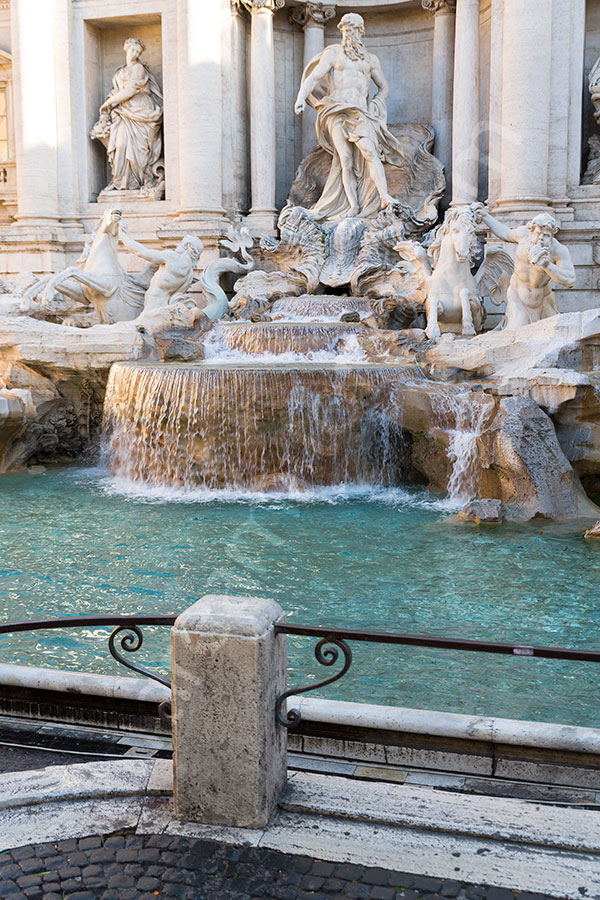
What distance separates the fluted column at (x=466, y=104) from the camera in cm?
1354

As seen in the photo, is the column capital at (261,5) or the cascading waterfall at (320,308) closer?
the cascading waterfall at (320,308)

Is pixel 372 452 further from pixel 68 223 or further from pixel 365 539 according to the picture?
pixel 68 223

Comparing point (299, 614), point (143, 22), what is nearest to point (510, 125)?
point (143, 22)

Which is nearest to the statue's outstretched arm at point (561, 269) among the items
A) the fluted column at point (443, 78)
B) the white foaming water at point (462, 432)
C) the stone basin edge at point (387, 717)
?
the white foaming water at point (462, 432)

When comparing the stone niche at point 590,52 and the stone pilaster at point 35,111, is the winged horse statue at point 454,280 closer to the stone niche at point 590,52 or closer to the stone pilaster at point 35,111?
the stone niche at point 590,52

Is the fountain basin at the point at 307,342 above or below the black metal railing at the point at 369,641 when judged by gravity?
above

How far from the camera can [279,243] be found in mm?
13891

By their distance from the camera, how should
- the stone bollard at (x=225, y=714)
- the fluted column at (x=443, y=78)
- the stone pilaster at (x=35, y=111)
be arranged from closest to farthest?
the stone bollard at (x=225, y=714), the fluted column at (x=443, y=78), the stone pilaster at (x=35, y=111)

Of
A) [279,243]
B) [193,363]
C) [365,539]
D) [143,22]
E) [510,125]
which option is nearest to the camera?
[365,539]

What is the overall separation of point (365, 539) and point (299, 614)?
1804mm

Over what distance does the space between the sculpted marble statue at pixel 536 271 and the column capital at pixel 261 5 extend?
19.8ft

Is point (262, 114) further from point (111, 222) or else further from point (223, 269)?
point (111, 222)

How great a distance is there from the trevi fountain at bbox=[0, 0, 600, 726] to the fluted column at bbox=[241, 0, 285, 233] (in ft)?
0.14

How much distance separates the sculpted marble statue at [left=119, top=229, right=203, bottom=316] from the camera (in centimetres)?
1244
